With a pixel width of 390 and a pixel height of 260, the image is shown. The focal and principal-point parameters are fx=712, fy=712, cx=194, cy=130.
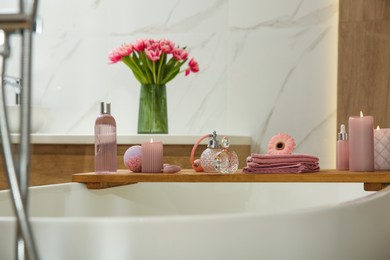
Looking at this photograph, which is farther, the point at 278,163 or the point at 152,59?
the point at 152,59

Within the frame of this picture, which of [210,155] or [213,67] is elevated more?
[213,67]

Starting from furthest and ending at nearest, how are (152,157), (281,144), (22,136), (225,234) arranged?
(281,144) < (152,157) < (225,234) < (22,136)

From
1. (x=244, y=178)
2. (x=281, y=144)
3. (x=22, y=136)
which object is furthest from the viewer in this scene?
(x=281, y=144)

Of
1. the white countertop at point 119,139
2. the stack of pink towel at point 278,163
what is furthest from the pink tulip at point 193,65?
the stack of pink towel at point 278,163

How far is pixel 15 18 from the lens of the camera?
1.55 feet

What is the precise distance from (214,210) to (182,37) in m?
1.45

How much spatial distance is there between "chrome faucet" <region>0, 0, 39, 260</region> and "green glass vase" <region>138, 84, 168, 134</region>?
8.26 feet

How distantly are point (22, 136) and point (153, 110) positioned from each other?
101 inches

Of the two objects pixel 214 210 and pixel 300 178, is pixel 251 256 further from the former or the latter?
pixel 214 210

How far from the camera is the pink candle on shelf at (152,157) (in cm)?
204

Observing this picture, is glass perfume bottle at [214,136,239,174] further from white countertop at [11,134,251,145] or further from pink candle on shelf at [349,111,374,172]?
white countertop at [11,134,251,145]

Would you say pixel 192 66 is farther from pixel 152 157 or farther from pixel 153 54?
pixel 152 157

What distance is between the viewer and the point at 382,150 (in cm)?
198

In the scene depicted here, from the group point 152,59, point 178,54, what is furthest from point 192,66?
point 152,59
